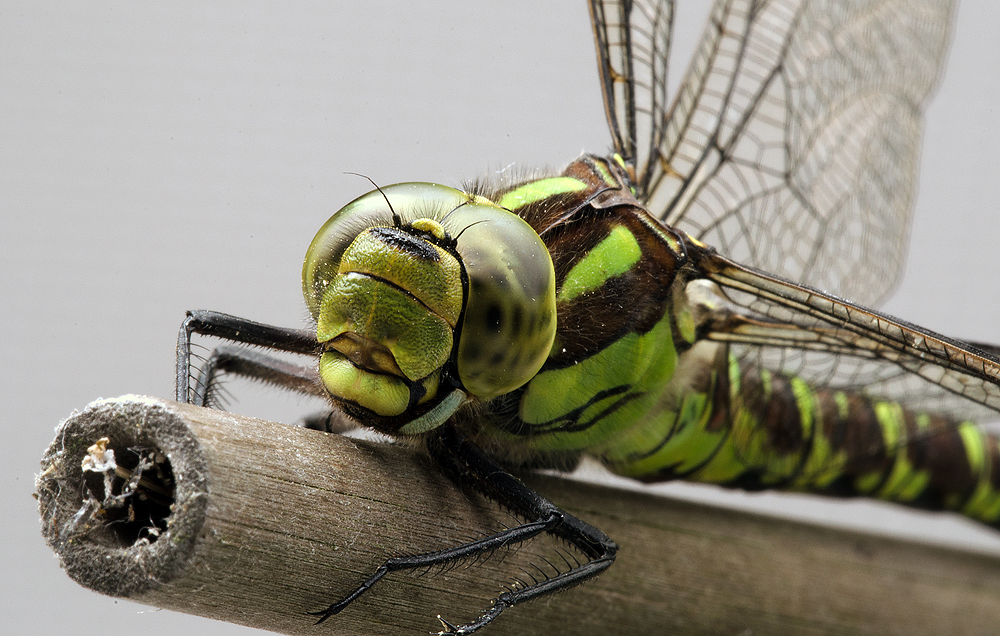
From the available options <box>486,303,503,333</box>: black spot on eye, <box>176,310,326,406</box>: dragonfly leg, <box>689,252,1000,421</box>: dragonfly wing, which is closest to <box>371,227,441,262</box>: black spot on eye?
<box>486,303,503,333</box>: black spot on eye

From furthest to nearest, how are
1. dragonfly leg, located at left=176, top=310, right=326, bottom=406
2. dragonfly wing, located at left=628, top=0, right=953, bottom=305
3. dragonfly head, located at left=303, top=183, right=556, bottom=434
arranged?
dragonfly wing, located at left=628, top=0, right=953, bottom=305
dragonfly leg, located at left=176, top=310, right=326, bottom=406
dragonfly head, located at left=303, top=183, right=556, bottom=434

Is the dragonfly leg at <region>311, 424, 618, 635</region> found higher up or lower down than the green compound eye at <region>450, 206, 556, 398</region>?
lower down

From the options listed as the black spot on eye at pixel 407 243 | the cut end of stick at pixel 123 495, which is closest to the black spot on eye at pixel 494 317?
the black spot on eye at pixel 407 243

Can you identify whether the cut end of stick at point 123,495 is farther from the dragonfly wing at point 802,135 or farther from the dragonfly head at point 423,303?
the dragonfly wing at point 802,135

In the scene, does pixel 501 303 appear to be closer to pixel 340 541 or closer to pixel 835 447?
pixel 340 541

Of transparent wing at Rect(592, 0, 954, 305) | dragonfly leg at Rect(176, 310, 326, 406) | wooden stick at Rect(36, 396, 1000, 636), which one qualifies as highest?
transparent wing at Rect(592, 0, 954, 305)

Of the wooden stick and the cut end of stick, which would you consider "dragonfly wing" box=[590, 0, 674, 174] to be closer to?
the wooden stick
